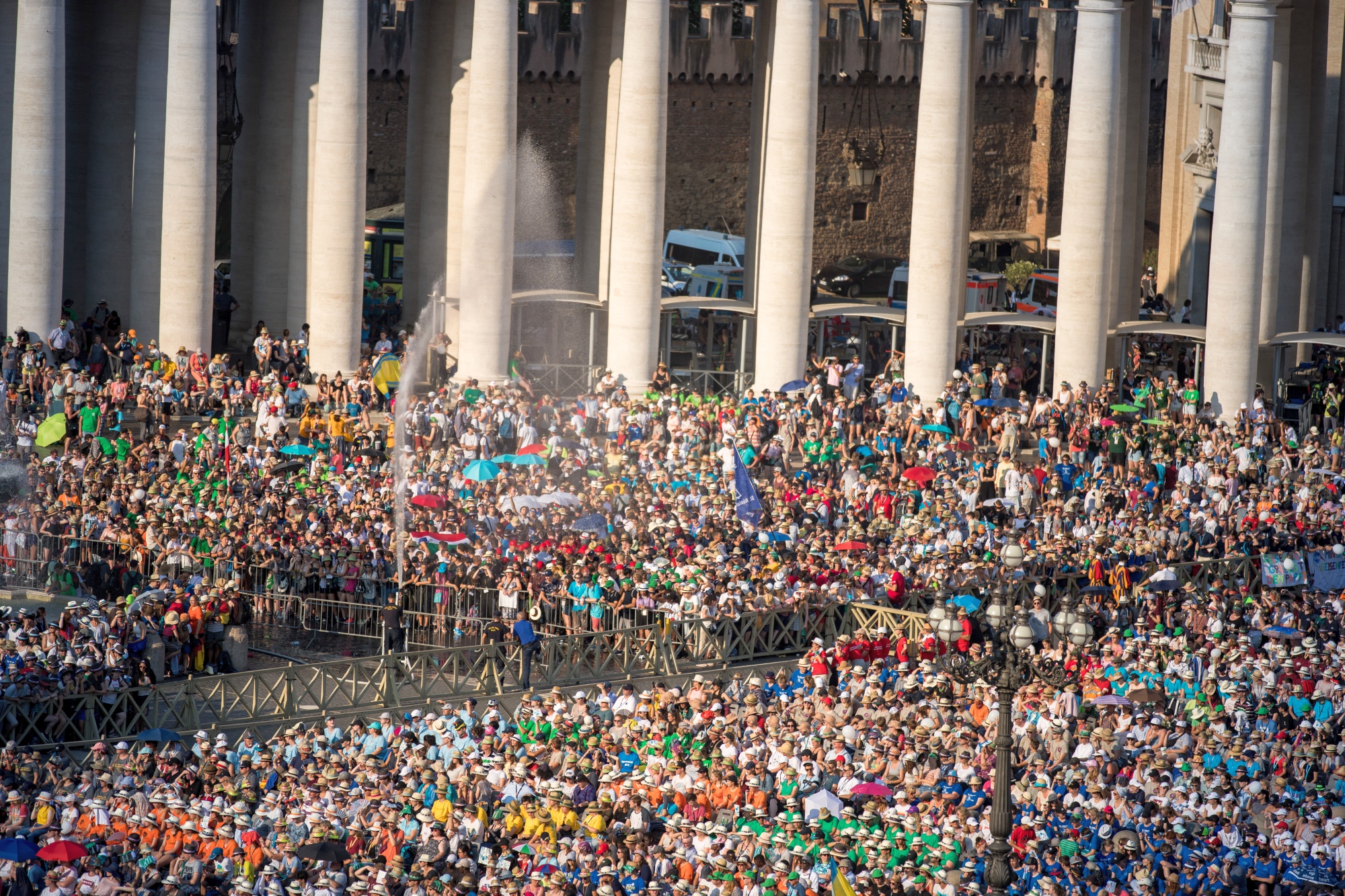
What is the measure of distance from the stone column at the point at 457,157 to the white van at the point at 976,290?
62.6ft

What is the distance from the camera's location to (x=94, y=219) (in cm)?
7425

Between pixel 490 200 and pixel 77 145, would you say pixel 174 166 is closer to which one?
pixel 77 145

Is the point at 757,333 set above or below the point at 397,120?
below

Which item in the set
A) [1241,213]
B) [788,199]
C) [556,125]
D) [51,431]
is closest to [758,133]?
[788,199]

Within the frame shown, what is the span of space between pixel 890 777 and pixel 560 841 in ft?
20.2

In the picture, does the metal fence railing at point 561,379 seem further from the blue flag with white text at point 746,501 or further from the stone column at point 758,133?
the blue flag with white text at point 746,501

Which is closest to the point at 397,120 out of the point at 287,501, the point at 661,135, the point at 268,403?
the point at 661,135

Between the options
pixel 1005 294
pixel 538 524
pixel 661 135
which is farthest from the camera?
pixel 1005 294

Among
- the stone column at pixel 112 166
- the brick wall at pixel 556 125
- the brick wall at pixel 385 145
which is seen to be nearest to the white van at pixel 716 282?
the brick wall at pixel 556 125

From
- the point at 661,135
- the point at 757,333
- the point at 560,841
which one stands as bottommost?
the point at 560,841

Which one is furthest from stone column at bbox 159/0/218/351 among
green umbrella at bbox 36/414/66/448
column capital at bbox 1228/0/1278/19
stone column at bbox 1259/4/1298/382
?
stone column at bbox 1259/4/1298/382

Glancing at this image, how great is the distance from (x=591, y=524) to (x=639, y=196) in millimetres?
19309

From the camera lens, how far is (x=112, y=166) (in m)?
74.1

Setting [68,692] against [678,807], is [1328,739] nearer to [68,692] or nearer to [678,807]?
[678,807]
